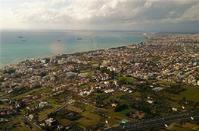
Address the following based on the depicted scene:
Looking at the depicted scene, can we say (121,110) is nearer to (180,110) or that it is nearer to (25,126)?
(180,110)

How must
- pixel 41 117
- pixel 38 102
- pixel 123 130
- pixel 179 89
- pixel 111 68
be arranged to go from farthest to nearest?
pixel 111 68 < pixel 179 89 < pixel 38 102 < pixel 41 117 < pixel 123 130

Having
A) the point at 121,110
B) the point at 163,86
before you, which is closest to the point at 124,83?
the point at 163,86

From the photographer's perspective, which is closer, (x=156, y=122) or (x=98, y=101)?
(x=156, y=122)

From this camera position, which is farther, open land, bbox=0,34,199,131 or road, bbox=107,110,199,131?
open land, bbox=0,34,199,131

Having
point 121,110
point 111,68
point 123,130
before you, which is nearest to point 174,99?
point 121,110

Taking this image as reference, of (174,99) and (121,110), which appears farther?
(174,99)

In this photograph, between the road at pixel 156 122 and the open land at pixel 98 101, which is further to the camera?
the open land at pixel 98 101

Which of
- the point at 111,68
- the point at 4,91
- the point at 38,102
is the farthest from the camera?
the point at 111,68
